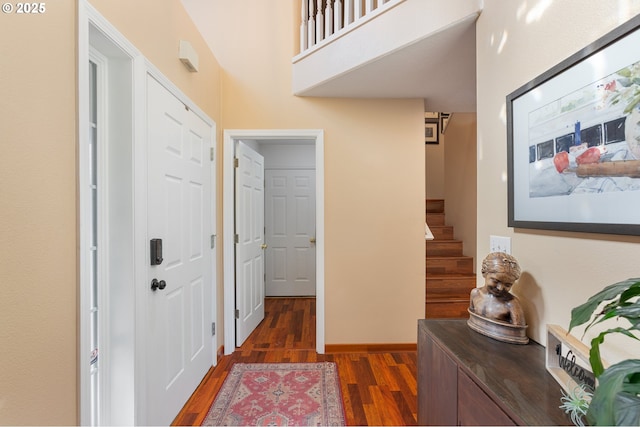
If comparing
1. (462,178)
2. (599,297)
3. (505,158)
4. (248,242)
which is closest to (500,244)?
(505,158)

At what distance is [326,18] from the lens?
2.14 m

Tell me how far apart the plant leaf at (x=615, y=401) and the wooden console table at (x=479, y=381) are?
35 cm

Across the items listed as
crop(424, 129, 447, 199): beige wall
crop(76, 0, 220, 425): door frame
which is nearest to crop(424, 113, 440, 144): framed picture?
crop(424, 129, 447, 199): beige wall

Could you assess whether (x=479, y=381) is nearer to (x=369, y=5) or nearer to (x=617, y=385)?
(x=617, y=385)

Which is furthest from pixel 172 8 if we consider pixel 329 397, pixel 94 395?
pixel 329 397

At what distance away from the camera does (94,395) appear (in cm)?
126

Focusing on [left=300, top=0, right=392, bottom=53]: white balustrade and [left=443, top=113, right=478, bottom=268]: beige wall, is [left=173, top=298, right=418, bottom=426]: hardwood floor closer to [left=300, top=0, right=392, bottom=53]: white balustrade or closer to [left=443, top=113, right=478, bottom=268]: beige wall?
[left=443, top=113, right=478, bottom=268]: beige wall

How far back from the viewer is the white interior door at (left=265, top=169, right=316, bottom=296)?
399 centimetres

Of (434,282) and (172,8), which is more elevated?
(172,8)

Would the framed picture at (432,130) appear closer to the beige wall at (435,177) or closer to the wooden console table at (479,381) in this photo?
the beige wall at (435,177)

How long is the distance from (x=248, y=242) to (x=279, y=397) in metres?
1.37

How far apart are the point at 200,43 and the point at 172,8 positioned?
0.41 meters

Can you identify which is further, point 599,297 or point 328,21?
point 328,21

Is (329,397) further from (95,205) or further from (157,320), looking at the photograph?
(95,205)
